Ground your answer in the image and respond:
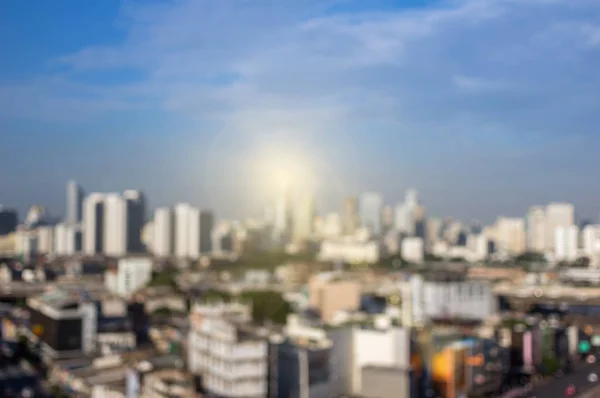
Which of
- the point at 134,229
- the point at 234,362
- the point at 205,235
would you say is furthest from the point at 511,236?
the point at 234,362

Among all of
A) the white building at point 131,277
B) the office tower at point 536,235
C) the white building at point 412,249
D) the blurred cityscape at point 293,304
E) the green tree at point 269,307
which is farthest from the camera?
the white building at point 412,249

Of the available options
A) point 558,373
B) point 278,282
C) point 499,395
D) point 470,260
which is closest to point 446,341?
point 499,395

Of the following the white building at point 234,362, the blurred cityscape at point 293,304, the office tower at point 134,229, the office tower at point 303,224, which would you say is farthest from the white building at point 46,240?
the white building at point 234,362

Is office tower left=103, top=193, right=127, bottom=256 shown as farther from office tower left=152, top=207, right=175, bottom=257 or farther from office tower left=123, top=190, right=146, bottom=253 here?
→ office tower left=152, top=207, right=175, bottom=257

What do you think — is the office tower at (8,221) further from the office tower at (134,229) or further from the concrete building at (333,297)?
the concrete building at (333,297)

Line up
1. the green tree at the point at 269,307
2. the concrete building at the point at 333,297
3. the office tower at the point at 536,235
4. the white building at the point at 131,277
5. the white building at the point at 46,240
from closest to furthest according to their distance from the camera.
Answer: the green tree at the point at 269,307, the concrete building at the point at 333,297, the white building at the point at 131,277, the office tower at the point at 536,235, the white building at the point at 46,240

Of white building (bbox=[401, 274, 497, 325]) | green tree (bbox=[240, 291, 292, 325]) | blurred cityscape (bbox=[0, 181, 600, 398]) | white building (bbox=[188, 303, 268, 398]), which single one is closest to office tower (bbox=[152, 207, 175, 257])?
blurred cityscape (bbox=[0, 181, 600, 398])

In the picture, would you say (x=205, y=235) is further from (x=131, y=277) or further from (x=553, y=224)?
(x=553, y=224)

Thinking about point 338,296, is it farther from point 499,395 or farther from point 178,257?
point 178,257
